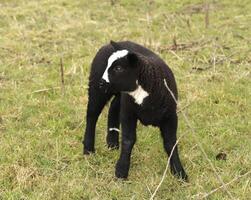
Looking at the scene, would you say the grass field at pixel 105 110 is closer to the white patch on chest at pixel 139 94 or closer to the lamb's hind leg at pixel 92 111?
the lamb's hind leg at pixel 92 111

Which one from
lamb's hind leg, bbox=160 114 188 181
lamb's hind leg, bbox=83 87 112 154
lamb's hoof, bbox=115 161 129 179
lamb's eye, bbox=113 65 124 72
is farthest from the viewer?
lamb's hind leg, bbox=83 87 112 154

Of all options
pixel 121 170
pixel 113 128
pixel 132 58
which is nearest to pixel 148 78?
pixel 132 58

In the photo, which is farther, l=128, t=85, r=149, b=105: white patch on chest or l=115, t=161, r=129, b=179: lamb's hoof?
l=115, t=161, r=129, b=179: lamb's hoof

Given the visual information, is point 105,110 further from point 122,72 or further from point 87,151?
point 122,72

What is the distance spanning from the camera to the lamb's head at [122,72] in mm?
4477

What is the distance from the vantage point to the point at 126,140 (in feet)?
15.8

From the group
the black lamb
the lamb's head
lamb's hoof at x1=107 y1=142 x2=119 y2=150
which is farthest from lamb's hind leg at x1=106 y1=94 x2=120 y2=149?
the lamb's head

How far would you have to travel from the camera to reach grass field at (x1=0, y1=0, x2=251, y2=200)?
482 centimetres

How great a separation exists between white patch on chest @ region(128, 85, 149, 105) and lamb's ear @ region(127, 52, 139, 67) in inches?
8.9

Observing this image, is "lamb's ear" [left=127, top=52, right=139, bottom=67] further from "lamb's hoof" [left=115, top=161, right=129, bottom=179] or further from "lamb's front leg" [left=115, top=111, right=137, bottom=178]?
"lamb's hoof" [left=115, top=161, right=129, bottom=179]

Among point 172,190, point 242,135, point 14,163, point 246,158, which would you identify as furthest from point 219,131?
point 14,163

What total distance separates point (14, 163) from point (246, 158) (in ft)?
7.71

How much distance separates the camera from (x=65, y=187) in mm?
4727

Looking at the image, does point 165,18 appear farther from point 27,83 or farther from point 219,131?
point 219,131
